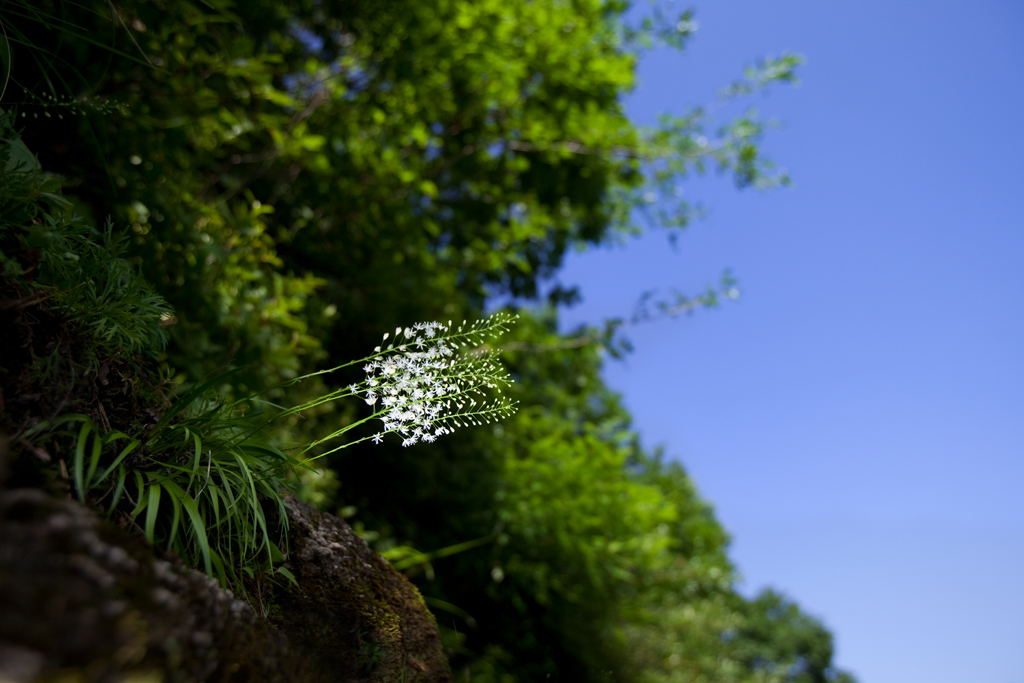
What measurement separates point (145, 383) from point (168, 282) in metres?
1.11

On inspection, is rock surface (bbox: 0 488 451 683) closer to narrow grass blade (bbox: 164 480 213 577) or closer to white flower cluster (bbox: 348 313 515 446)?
narrow grass blade (bbox: 164 480 213 577)

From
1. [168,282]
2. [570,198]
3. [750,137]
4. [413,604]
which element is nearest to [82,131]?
[168,282]

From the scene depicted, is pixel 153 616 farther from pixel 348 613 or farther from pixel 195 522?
pixel 348 613

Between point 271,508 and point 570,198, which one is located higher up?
point 570,198

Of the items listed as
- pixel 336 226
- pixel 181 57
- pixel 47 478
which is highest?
pixel 336 226

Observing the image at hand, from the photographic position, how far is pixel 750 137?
19.9 ft

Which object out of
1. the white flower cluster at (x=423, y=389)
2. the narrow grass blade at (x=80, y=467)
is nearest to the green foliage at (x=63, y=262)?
the narrow grass blade at (x=80, y=467)

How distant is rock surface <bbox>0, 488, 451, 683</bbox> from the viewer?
2.10 ft

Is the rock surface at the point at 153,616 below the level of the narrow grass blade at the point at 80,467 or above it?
below

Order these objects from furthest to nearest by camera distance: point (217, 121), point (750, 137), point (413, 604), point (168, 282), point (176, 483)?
point (750, 137), point (217, 121), point (168, 282), point (413, 604), point (176, 483)

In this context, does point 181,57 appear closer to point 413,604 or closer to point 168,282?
point 168,282

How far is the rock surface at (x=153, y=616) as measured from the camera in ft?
2.10

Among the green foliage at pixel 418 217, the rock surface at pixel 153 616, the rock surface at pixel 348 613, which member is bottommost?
the rock surface at pixel 153 616

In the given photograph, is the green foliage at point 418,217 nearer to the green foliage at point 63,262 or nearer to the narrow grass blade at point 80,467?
the green foliage at point 63,262
